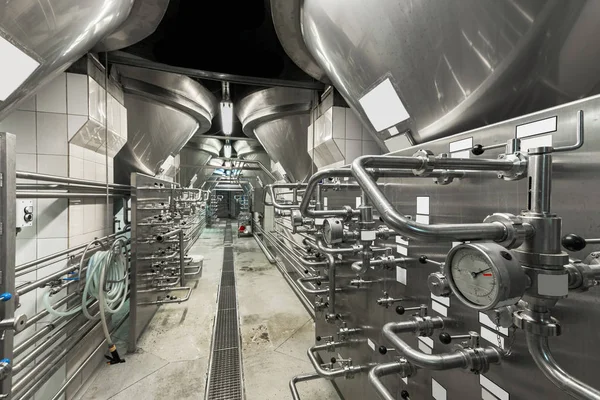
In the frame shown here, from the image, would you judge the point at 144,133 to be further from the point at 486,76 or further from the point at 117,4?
the point at 486,76

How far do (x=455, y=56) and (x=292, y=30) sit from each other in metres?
1.26

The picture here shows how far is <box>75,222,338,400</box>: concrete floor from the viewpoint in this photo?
171 cm

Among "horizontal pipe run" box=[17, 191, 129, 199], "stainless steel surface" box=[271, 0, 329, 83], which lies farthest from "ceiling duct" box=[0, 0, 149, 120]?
"stainless steel surface" box=[271, 0, 329, 83]

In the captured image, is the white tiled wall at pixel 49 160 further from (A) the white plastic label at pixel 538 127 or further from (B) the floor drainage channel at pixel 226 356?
(A) the white plastic label at pixel 538 127

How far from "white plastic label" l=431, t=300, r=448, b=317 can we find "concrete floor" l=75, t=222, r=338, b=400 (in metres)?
1.25

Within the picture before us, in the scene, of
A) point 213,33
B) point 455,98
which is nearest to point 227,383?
point 455,98

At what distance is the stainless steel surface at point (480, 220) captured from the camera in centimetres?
54

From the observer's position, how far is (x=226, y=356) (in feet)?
6.72

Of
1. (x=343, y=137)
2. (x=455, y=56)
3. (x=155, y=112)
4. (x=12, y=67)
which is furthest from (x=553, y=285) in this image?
(x=155, y=112)

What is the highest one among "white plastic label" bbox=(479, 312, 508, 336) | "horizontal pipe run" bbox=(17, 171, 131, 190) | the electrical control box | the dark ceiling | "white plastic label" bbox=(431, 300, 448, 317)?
the dark ceiling

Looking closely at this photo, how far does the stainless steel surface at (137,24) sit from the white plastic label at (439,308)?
2187 mm

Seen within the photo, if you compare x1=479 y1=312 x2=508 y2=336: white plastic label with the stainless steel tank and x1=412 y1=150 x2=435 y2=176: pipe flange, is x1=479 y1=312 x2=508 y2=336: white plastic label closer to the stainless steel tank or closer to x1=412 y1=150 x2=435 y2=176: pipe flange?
x1=412 y1=150 x2=435 y2=176: pipe flange

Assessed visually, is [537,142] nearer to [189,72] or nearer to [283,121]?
[189,72]

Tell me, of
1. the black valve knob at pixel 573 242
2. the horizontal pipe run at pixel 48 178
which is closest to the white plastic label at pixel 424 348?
the black valve knob at pixel 573 242
